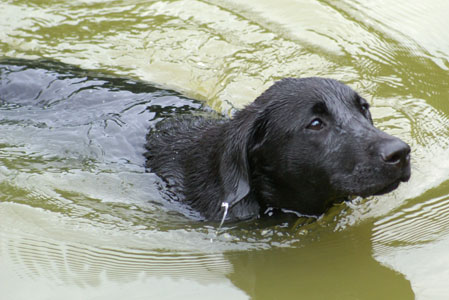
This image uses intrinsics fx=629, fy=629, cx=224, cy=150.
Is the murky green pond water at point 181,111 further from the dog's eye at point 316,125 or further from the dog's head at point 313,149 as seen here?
the dog's eye at point 316,125

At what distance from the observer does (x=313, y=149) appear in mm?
4301

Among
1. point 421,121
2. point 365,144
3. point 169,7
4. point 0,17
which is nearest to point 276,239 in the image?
point 365,144

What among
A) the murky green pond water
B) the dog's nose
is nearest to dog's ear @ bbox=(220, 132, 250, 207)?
the murky green pond water

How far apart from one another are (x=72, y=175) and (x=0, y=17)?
12.9ft

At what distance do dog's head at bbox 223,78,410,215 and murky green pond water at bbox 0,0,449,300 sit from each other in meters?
0.38

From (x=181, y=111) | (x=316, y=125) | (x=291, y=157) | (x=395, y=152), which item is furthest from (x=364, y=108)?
(x=181, y=111)

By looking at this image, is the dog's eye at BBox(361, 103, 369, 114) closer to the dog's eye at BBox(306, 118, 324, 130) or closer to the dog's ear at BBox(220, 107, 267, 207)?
the dog's eye at BBox(306, 118, 324, 130)

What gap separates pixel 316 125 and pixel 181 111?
1.78 meters

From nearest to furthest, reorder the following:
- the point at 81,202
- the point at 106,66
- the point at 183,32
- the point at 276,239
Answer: the point at 276,239 → the point at 81,202 → the point at 106,66 → the point at 183,32

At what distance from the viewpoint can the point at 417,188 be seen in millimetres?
5164

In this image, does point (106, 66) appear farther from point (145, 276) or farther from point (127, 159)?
point (145, 276)

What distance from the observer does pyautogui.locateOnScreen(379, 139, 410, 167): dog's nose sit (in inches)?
152

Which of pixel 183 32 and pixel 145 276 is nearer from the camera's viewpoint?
pixel 145 276

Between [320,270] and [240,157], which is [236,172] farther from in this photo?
[320,270]
